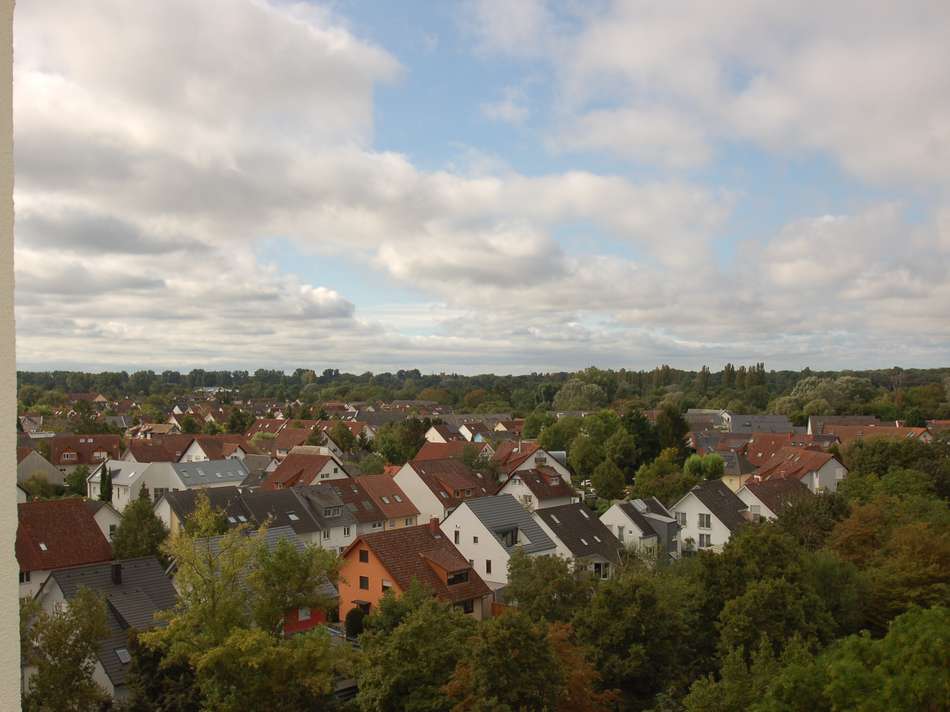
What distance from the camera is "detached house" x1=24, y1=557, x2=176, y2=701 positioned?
22.5 meters

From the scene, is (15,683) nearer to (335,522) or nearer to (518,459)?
(335,522)

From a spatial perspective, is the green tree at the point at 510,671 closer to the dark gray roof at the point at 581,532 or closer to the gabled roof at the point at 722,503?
the dark gray roof at the point at 581,532

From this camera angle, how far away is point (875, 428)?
79562 millimetres

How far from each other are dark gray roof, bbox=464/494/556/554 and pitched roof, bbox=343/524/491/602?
326cm

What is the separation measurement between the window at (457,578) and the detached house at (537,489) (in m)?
16.9

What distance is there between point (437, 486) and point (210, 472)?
68.0ft

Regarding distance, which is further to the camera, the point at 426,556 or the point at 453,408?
the point at 453,408

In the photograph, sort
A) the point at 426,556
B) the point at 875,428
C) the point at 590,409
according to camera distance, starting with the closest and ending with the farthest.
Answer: the point at 426,556 → the point at 875,428 → the point at 590,409

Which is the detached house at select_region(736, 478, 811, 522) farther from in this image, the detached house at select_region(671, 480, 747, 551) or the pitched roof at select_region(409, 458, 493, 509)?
the pitched roof at select_region(409, 458, 493, 509)

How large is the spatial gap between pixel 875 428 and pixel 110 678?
3079 inches

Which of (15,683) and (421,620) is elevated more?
(15,683)

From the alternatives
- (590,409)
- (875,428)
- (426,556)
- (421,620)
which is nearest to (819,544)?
(426,556)

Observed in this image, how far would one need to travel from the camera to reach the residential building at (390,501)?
1809 inches

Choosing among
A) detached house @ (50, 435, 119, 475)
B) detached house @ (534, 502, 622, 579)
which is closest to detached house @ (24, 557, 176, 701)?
detached house @ (534, 502, 622, 579)
